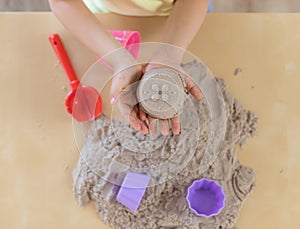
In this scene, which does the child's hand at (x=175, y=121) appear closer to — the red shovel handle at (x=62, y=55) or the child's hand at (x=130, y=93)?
the child's hand at (x=130, y=93)

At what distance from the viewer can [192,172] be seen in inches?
29.0

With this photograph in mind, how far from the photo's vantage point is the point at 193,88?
71cm

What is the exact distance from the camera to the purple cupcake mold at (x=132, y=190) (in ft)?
2.37

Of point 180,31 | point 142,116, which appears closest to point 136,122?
point 142,116

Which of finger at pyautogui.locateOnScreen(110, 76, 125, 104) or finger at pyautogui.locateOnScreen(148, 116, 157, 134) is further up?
finger at pyautogui.locateOnScreen(110, 76, 125, 104)

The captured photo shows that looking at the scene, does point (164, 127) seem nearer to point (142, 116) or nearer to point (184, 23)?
point (142, 116)

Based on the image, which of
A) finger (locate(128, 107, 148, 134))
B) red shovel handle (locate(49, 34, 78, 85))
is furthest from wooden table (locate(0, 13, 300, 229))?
finger (locate(128, 107, 148, 134))

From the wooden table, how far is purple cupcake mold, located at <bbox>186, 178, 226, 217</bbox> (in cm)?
5

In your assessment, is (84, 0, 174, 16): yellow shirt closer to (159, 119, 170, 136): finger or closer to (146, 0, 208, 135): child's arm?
(146, 0, 208, 135): child's arm

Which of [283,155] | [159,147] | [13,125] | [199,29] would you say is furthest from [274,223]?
[13,125]

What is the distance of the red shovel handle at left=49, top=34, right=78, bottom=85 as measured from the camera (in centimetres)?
77

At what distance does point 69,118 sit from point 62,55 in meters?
0.10

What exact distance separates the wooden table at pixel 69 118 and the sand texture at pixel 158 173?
0.03m

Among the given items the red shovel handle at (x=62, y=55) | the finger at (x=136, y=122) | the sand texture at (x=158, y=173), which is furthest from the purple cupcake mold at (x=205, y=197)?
the red shovel handle at (x=62, y=55)
